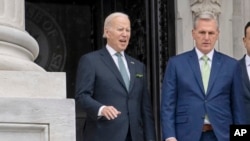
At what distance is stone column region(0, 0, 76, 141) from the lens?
8.92 m

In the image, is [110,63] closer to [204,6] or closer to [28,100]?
[28,100]

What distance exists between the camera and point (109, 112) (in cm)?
973

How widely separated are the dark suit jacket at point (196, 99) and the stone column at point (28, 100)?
3.87ft

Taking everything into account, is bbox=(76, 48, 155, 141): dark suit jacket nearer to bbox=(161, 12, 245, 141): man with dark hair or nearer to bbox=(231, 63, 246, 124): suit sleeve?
bbox=(161, 12, 245, 141): man with dark hair

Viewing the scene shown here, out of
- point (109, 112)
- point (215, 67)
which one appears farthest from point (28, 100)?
point (215, 67)

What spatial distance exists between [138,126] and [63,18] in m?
4.99

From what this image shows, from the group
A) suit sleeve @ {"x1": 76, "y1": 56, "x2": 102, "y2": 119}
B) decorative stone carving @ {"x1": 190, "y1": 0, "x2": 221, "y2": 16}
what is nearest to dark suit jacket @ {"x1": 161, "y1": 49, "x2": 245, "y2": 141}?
suit sleeve @ {"x1": 76, "y1": 56, "x2": 102, "y2": 119}

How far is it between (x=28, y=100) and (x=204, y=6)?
5.35 meters

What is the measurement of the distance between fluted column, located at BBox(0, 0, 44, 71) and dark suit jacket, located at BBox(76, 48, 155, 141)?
2.10 ft

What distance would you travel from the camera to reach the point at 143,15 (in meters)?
14.2

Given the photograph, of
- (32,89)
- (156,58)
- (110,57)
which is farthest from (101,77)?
(156,58)

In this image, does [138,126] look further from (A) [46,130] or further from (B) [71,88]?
(B) [71,88]

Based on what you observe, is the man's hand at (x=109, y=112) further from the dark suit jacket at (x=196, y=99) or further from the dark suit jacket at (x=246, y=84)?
the dark suit jacket at (x=246, y=84)

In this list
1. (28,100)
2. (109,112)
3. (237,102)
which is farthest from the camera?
(237,102)
